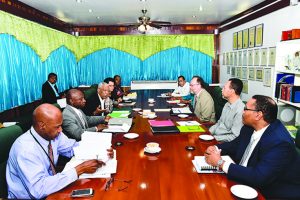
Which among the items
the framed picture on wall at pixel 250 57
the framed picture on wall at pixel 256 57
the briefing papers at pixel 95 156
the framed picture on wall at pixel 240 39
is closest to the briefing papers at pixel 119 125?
the briefing papers at pixel 95 156

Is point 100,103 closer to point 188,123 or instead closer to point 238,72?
point 188,123

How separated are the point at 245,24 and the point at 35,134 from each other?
5480 millimetres

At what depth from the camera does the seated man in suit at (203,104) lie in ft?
12.0

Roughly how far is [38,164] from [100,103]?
260 cm

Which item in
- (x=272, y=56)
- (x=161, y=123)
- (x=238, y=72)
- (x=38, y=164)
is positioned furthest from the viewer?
(x=238, y=72)

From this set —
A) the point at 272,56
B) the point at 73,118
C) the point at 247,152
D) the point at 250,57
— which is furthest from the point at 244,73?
the point at 73,118

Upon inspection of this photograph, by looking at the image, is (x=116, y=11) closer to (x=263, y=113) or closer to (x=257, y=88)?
(x=257, y=88)

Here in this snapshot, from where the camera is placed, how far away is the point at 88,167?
161cm

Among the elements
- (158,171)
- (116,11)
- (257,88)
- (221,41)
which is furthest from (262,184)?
(221,41)

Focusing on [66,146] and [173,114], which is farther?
[173,114]

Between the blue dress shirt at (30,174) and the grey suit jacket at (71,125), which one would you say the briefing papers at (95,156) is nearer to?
the blue dress shirt at (30,174)

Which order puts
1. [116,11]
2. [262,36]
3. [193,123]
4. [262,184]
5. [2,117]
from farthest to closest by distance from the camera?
[116,11] → [262,36] → [2,117] → [193,123] → [262,184]

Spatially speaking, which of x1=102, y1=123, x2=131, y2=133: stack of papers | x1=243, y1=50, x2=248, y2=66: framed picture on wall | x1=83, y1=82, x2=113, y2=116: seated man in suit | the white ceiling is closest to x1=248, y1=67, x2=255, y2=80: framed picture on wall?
x1=243, y1=50, x2=248, y2=66: framed picture on wall

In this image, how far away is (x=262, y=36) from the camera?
16.3 feet
